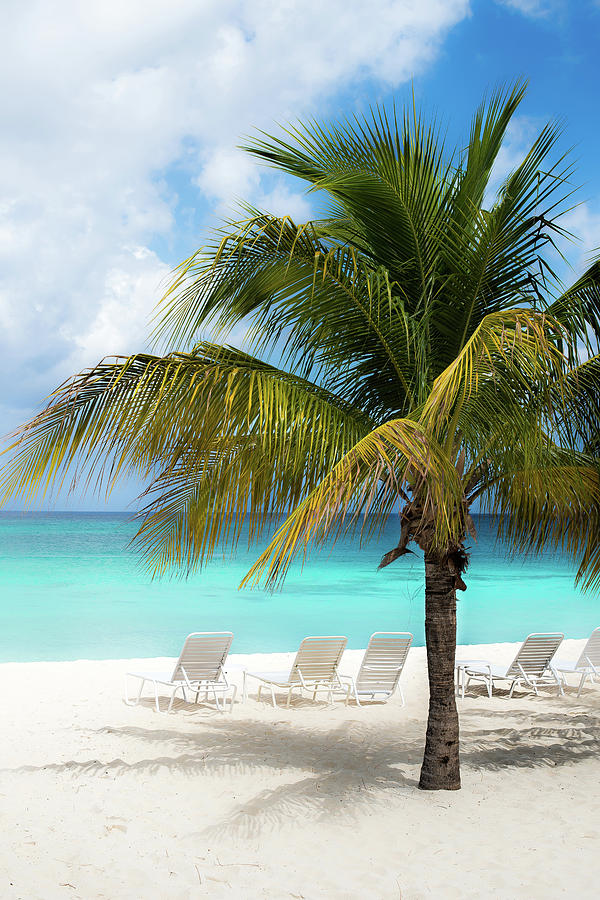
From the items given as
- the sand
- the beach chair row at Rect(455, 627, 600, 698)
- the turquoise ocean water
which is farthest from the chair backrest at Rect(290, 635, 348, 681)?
the turquoise ocean water

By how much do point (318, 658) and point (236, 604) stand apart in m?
22.0

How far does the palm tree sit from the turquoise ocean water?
536 cm

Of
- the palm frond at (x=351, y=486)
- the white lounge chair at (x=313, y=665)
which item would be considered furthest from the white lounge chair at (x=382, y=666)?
the palm frond at (x=351, y=486)

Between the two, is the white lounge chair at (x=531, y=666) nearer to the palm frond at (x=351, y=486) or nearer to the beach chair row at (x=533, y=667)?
the beach chair row at (x=533, y=667)

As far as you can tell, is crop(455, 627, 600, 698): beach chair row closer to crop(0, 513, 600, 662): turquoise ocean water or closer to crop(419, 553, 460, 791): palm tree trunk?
crop(0, 513, 600, 662): turquoise ocean water

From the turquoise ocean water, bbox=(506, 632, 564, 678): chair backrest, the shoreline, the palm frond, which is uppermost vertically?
the palm frond

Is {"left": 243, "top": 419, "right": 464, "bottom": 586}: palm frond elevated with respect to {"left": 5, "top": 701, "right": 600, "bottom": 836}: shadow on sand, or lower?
elevated

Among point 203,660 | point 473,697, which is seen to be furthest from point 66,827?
point 473,697

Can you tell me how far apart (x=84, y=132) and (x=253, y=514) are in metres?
57.5

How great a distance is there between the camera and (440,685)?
593cm

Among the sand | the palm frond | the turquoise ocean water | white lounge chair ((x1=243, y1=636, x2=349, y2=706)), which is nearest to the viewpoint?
the palm frond

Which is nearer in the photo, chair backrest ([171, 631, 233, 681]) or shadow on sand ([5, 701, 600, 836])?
shadow on sand ([5, 701, 600, 836])

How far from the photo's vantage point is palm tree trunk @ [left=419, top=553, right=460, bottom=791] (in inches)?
230

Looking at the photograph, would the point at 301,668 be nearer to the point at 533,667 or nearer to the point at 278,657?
the point at 533,667
